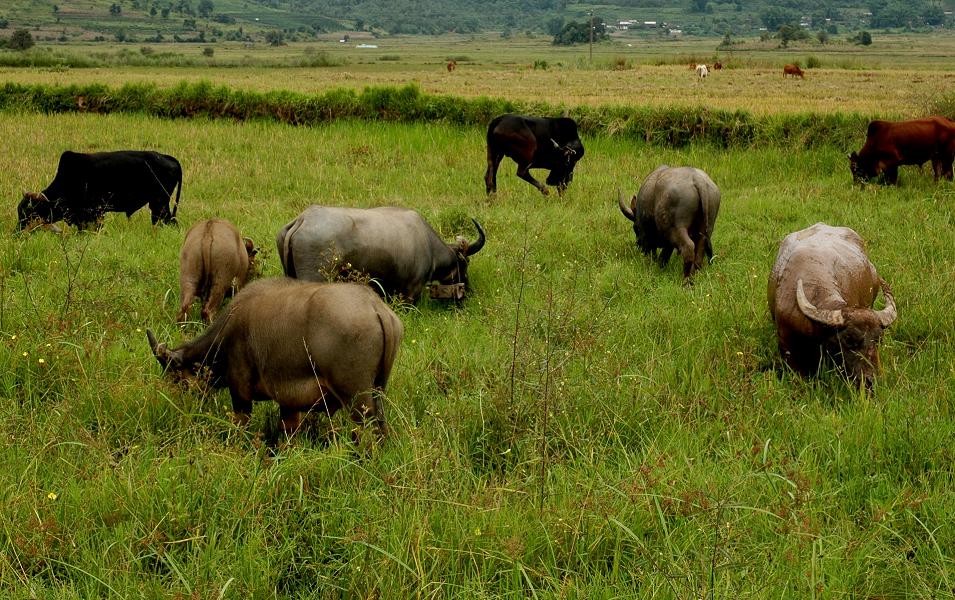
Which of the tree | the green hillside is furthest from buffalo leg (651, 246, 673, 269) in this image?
the green hillside

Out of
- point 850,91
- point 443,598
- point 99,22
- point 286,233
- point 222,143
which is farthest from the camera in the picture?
point 99,22

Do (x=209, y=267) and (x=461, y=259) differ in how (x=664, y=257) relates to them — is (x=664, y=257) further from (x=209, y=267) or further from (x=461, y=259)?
(x=209, y=267)

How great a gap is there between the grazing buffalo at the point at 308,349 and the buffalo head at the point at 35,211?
17.9ft

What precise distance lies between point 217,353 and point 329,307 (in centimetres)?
87

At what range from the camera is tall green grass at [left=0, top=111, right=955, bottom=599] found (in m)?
3.47

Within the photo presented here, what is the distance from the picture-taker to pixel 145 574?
3.40 metres

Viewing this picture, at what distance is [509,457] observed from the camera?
457 centimetres

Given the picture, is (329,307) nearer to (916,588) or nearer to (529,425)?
(529,425)

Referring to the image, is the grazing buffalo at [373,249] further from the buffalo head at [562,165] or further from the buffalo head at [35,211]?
the buffalo head at [562,165]

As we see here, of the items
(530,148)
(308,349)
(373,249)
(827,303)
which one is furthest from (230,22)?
(308,349)

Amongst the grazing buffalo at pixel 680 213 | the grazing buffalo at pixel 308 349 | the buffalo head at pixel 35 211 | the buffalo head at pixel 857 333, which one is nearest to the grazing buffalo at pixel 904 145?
the grazing buffalo at pixel 680 213

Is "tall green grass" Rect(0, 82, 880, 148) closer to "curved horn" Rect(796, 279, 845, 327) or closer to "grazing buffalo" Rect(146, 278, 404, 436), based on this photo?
"curved horn" Rect(796, 279, 845, 327)

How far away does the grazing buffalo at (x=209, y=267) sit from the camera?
7007 millimetres

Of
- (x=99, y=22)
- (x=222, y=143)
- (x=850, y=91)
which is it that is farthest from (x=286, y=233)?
(x=99, y=22)
